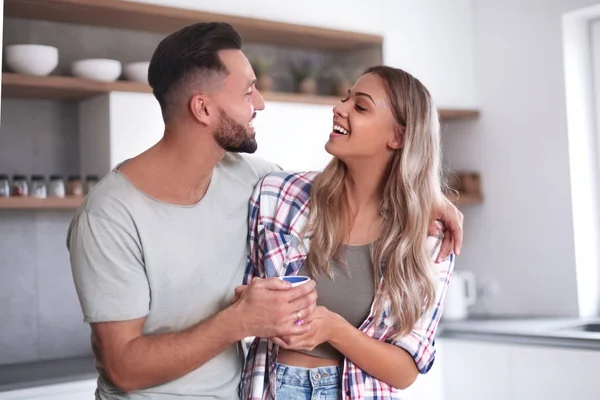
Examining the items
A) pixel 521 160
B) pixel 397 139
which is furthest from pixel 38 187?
pixel 521 160

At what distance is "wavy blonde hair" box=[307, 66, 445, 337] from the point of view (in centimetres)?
190

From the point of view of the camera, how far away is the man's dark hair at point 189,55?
1879 mm

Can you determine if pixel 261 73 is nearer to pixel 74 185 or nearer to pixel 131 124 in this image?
pixel 131 124

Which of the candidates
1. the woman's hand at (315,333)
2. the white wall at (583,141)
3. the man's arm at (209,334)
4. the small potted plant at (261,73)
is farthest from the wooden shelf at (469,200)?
the man's arm at (209,334)

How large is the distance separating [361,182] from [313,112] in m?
1.55

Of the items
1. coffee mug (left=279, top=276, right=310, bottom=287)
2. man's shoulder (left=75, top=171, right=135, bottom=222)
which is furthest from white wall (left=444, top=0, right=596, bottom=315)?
man's shoulder (left=75, top=171, right=135, bottom=222)

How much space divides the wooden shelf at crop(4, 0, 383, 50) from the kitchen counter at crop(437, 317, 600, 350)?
1.34 m

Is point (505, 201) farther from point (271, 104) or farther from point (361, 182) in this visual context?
point (361, 182)

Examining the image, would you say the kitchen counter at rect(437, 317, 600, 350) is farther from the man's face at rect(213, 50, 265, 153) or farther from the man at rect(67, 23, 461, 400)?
the man's face at rect(213, 50, 265, 153)

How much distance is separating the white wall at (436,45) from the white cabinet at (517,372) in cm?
121

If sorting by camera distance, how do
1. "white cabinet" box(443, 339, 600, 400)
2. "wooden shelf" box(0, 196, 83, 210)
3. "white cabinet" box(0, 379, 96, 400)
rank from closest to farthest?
"white cabinet" box(0, 379, 96, 400)
"wooden shelf" box(0, 196, 83, 210)
"white cabinet" box(443, 339, 600, 400)

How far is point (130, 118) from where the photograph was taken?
3125 millimetres

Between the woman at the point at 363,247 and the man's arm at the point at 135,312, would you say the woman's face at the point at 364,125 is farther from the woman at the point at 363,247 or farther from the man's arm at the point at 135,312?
the man's arm at the point at 135,312

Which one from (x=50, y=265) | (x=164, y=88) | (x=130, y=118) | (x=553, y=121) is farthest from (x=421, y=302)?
(x=553, y=121)
